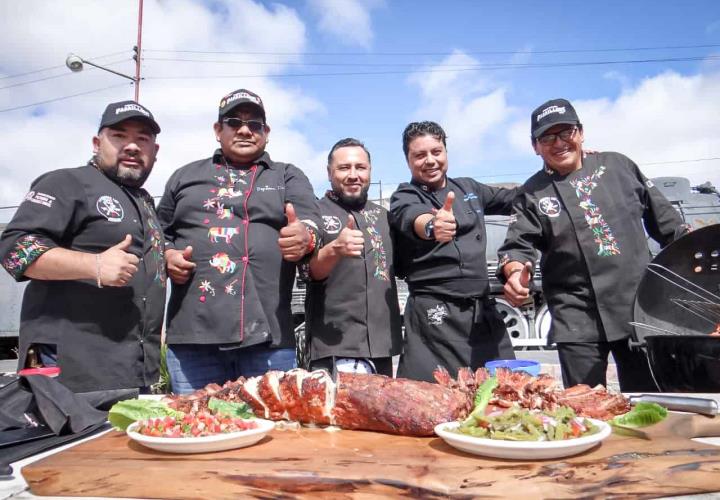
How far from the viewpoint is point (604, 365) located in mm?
3211

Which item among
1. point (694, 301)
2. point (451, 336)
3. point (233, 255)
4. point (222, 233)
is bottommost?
point (451, 336)

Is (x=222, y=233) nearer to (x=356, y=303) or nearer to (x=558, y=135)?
(x=356, y=303)

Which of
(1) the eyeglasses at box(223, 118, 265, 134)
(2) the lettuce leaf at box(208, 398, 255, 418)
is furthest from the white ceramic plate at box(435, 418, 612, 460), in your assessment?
(1) the eyeglasses at box(223, 118, 265, 134)

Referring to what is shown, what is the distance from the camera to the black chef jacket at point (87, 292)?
2.71 metres

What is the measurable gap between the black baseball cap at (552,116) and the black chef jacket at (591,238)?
12.8 inches

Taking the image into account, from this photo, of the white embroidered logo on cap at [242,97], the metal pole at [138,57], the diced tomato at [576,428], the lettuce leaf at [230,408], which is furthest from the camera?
the metal pole at [138,57]

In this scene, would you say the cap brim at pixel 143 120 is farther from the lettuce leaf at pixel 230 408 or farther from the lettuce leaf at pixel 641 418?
the lettuce leaf at pixel 641 418

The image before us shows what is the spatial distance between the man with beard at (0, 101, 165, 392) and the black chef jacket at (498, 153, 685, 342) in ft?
6.92

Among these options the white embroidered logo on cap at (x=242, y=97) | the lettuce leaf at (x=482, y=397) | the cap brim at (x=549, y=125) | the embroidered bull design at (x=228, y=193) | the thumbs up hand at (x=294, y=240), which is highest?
the white embroidered logo on cap at (x=242, y=97)

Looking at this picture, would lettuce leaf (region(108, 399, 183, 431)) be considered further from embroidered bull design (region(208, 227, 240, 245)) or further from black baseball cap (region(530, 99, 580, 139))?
black baseball cap (region(530, 99, 580, 139))

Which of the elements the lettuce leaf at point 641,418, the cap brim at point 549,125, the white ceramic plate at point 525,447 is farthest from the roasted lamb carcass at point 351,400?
the cap brim at point 549,125

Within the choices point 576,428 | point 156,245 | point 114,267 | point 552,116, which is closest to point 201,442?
point 576,428

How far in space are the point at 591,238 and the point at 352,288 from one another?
152 centimetres

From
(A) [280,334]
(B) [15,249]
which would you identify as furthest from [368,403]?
(B) [15,249]
